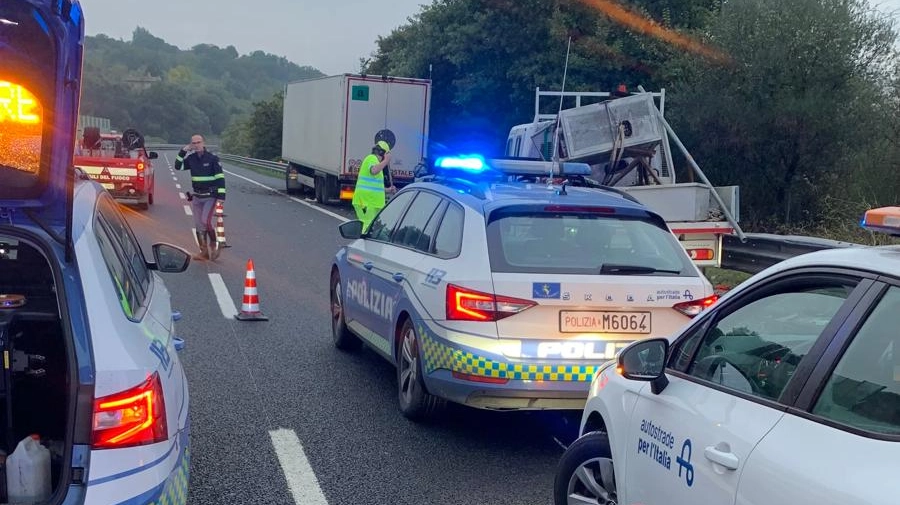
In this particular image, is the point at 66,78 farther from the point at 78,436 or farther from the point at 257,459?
the point at 257,459

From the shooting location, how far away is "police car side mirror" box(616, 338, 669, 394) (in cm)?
361

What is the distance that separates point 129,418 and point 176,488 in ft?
1.45

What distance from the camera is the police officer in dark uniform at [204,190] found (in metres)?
14.5

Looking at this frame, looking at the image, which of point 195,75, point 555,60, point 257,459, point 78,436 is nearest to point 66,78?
point 78,436

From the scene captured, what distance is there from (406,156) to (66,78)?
22.0m

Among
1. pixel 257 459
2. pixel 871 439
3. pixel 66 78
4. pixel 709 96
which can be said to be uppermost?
pixel 709 96

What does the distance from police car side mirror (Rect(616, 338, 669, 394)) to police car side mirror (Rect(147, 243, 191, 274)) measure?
102 inches

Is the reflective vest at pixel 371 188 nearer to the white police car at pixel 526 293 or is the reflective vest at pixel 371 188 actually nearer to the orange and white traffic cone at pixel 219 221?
the orange and white traffic cone at pixel 219 221

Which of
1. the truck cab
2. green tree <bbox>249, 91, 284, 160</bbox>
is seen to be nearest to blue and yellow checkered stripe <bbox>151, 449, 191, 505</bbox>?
the truck cab

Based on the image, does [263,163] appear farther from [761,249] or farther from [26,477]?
[26,477]

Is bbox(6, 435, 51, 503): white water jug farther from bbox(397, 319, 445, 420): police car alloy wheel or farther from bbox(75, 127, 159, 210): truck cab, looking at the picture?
bbox(75, 127, 159, 210): truck cab

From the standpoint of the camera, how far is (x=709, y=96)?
2016cm

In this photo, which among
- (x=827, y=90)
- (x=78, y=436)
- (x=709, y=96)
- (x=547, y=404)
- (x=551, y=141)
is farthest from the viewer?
(x=709, y=96)

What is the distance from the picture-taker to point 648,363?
12.0 feet
